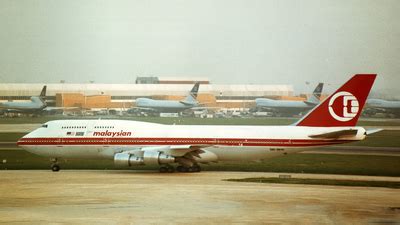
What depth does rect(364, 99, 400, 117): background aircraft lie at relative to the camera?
44062 millimetres

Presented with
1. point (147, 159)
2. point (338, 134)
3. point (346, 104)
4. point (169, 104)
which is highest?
point (346, 104)

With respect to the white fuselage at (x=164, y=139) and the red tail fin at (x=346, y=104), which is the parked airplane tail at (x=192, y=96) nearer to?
the white fuselage at (x=164, y=139)

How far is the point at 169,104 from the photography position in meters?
52.6

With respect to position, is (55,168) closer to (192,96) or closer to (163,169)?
(163,169)

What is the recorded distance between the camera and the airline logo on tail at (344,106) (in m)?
33.7

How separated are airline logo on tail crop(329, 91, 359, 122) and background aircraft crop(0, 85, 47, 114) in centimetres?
2277

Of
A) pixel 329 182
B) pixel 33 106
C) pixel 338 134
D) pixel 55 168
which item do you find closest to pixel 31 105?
pixel 33 106

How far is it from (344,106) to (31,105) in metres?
25.1

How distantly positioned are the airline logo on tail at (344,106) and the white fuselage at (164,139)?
74 cm

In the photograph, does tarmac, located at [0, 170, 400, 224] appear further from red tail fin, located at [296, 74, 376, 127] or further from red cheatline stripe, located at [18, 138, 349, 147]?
red tail fin, located at [296, 74, 376, 127]

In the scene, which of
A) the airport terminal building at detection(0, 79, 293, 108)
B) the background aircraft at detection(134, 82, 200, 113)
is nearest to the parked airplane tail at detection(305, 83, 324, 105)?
the airport terminal building at detection(0, 79, 293, 108)

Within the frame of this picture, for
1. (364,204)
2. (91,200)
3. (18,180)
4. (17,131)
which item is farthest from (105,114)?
(364,204)

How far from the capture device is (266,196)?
24.0 meters

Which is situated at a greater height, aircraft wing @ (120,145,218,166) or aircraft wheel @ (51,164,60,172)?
aircraft wing @ (120,145,218,166)
